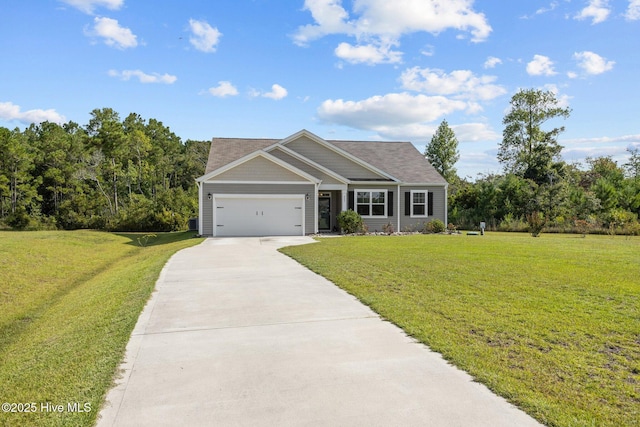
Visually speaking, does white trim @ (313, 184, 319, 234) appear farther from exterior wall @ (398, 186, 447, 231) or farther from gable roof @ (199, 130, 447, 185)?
exterior wall @ (398, 186, 447, 231)

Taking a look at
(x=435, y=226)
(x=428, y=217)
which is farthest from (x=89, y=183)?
(x=435, y=226)

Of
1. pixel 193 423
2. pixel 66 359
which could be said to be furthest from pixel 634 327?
pixel 66 359

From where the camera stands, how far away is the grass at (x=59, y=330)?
3.77 m

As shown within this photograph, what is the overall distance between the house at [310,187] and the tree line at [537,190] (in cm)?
598

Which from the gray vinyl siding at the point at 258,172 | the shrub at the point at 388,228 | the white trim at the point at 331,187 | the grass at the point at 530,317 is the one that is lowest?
the grass at the point at 530,317

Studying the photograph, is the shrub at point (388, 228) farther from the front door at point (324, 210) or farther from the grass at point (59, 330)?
the grass at point (59, 330)

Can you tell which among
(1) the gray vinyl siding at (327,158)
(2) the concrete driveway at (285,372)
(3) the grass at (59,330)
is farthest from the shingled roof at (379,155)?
(2) the concrete driveway at (285,372)

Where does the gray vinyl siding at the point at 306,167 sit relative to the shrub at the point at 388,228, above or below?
above

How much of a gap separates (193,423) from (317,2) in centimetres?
1496

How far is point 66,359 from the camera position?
482 centimetres

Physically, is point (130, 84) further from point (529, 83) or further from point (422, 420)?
point (529, 83)

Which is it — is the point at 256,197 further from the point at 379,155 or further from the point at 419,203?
the point at 379,155

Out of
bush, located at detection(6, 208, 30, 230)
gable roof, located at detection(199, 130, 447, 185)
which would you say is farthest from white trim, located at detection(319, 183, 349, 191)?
bush, located at detection(6, 208, 30, 230)

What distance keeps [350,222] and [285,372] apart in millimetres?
17319
